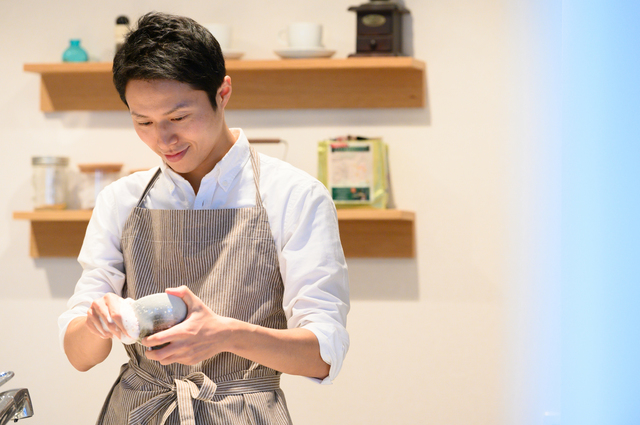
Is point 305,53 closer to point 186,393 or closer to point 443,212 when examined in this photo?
point 443,212

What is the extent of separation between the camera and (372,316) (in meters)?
2.60

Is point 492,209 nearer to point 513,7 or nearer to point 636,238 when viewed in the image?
point 513,7

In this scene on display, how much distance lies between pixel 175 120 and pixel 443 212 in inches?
62.0

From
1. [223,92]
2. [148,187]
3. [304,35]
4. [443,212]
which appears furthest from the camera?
[443,212]

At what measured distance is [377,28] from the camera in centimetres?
246

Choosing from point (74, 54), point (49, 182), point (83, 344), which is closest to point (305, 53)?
point (74, 54)

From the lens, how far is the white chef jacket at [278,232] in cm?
117

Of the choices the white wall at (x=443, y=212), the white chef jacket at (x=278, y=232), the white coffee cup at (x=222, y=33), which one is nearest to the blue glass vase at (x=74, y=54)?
the white wall at (x=443, y=212)

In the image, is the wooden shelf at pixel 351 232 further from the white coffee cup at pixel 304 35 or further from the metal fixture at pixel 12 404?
the metal fixture at pixel 12 404

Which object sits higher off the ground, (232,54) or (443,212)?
(232,54)

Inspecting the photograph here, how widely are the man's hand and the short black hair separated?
35cm

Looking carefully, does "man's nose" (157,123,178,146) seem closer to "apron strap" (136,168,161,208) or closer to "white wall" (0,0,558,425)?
"apron strap" (136,168,161,208)

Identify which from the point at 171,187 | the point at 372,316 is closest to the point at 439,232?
the point at 372,316

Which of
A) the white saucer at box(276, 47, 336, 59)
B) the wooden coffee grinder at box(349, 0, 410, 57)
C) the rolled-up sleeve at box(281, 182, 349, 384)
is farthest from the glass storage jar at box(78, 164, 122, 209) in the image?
the rolled-up sleeve at box(281, 182, 349, 384)
